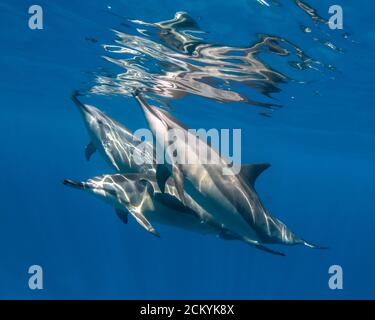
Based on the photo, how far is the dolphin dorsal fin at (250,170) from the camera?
8922 mm

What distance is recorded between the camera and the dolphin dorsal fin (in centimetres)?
892

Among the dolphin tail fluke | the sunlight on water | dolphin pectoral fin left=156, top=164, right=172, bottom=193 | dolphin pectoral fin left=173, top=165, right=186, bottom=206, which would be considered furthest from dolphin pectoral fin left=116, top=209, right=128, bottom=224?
the sunlight on water

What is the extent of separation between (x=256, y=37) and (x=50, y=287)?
2299cm

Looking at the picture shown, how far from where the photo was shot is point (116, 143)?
36.0ft

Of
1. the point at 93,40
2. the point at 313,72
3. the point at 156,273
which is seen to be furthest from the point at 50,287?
the point at 313,72

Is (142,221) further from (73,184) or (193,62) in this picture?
(193,62)

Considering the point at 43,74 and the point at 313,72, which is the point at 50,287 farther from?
the point at 313,72

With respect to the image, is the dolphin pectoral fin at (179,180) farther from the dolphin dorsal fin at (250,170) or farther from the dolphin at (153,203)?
the dolphin dorsal fin at (250,170)

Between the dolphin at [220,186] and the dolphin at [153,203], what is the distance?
589 mm

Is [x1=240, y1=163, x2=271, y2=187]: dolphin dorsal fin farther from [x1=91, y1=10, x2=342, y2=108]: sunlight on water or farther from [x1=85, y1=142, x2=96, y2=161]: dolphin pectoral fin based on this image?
[x1=85, y1=142, x2=96, y2=161]: dolphin pectoral fin

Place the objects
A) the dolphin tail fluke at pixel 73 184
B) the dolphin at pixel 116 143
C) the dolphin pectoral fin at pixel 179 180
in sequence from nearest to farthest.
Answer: the dolphin tail fluke at pixel 73 184, the dolphin pectoral fin at pixel 179 180, the dolphin at pixel 116 143

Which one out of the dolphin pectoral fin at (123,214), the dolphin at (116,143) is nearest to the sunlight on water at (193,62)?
the dolphin at (116,143)

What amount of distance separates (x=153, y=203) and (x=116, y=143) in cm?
243

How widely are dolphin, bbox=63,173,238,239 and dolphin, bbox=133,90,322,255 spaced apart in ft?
1.93
